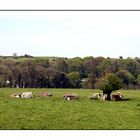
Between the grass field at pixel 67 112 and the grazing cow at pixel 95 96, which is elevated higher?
the grazing cow at pixel 95 96

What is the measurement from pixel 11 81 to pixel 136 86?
93.6 inches

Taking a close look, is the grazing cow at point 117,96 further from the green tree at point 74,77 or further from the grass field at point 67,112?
the green tree at point 74,77

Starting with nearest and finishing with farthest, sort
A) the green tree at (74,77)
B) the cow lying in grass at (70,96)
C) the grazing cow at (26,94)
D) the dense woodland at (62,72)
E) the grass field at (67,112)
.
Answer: the grass field at (67,112)
the dense woodland at (62,72)
the green tree at (74,77)
the grazing cow at (26,94)
the cow lying in grass at (70,96)

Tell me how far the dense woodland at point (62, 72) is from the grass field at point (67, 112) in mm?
193

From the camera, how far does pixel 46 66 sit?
12219 mm

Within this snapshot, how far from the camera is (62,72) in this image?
481 inches

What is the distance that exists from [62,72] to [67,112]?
78 centimetres

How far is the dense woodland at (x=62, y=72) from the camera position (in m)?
11.9

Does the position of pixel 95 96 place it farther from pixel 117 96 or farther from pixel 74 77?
pixel 74 77

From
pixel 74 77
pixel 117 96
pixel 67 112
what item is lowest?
pixel 67 112

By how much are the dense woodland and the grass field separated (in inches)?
7.6

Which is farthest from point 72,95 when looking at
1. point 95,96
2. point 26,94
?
point 26,94

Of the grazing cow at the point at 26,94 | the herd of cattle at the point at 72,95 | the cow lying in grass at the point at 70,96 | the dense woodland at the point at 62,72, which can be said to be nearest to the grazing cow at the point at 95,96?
the herd of cattle at the point at 72,95
